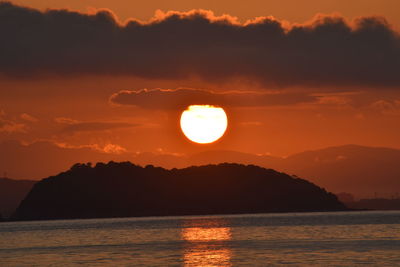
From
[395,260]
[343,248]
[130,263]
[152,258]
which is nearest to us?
[395,260]

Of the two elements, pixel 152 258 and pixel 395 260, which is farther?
pixel 152 258

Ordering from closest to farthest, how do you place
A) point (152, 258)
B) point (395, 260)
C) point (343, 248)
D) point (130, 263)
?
point (395, 260) < point (130, 263) < point (152, 258) < point (343, 248)

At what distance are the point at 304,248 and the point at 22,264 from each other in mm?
48595

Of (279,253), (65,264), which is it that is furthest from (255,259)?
(65,264)

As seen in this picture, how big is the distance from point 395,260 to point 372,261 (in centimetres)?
305

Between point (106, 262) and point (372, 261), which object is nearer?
point (372, 261)

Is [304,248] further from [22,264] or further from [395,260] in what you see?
[22,264]

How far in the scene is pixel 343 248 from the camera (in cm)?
13750

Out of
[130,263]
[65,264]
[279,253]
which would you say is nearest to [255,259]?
[279,253]

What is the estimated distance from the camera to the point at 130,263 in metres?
117

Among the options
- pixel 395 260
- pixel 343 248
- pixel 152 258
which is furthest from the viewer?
pixel 343 248

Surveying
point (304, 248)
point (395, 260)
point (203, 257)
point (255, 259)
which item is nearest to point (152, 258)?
point (203, 257)

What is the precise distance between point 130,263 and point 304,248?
3656 centimetres

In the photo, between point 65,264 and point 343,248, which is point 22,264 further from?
point 343,248
